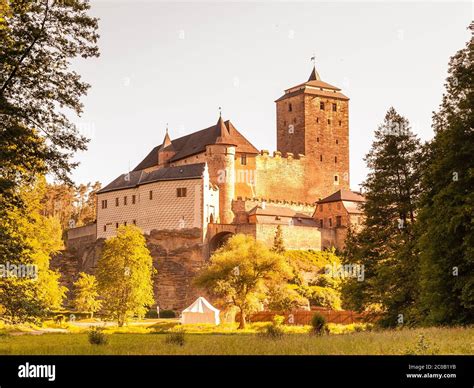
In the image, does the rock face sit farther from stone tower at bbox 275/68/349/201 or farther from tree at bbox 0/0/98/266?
tree at bbox 0/0/98/266

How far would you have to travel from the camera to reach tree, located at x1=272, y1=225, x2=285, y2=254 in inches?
2907

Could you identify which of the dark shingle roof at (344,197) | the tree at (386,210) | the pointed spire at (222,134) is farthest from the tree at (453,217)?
the dark shingle roof at (344,197)

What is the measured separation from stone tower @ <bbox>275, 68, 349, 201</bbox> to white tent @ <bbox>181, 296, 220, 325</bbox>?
45.7 m

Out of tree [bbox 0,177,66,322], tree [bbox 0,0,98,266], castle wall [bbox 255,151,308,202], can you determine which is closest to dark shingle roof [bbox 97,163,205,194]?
castle wall [bbox 255,151,308,202]

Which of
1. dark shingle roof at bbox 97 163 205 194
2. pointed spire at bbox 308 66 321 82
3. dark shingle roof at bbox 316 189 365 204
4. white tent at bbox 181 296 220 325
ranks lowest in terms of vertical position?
white tent at bbox 181 296 220 325

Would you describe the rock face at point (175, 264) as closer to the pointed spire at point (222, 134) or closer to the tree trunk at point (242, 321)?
the pointed spire at point (222, 134)

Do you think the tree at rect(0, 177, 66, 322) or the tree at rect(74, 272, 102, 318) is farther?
the tree at rect(74, 272, 102, 318)

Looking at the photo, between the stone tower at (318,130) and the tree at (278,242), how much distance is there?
2342 cm

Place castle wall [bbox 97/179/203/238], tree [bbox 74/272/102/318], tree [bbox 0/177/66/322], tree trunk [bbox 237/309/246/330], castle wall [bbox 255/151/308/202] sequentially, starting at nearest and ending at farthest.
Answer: tree [bbox 0/177/66/322]
tree trunk [bbox 237/309/246/330]
tree [bbox 74/272/102/318]
castle wall [bbox 97/179/203/238]
castle wall [bbox 255/151/308/202]

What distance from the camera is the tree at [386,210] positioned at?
113 feet

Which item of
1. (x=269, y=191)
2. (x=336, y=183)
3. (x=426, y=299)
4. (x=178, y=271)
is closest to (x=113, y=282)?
(x=178, y=271)

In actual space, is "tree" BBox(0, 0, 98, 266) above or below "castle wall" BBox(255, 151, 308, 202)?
below
